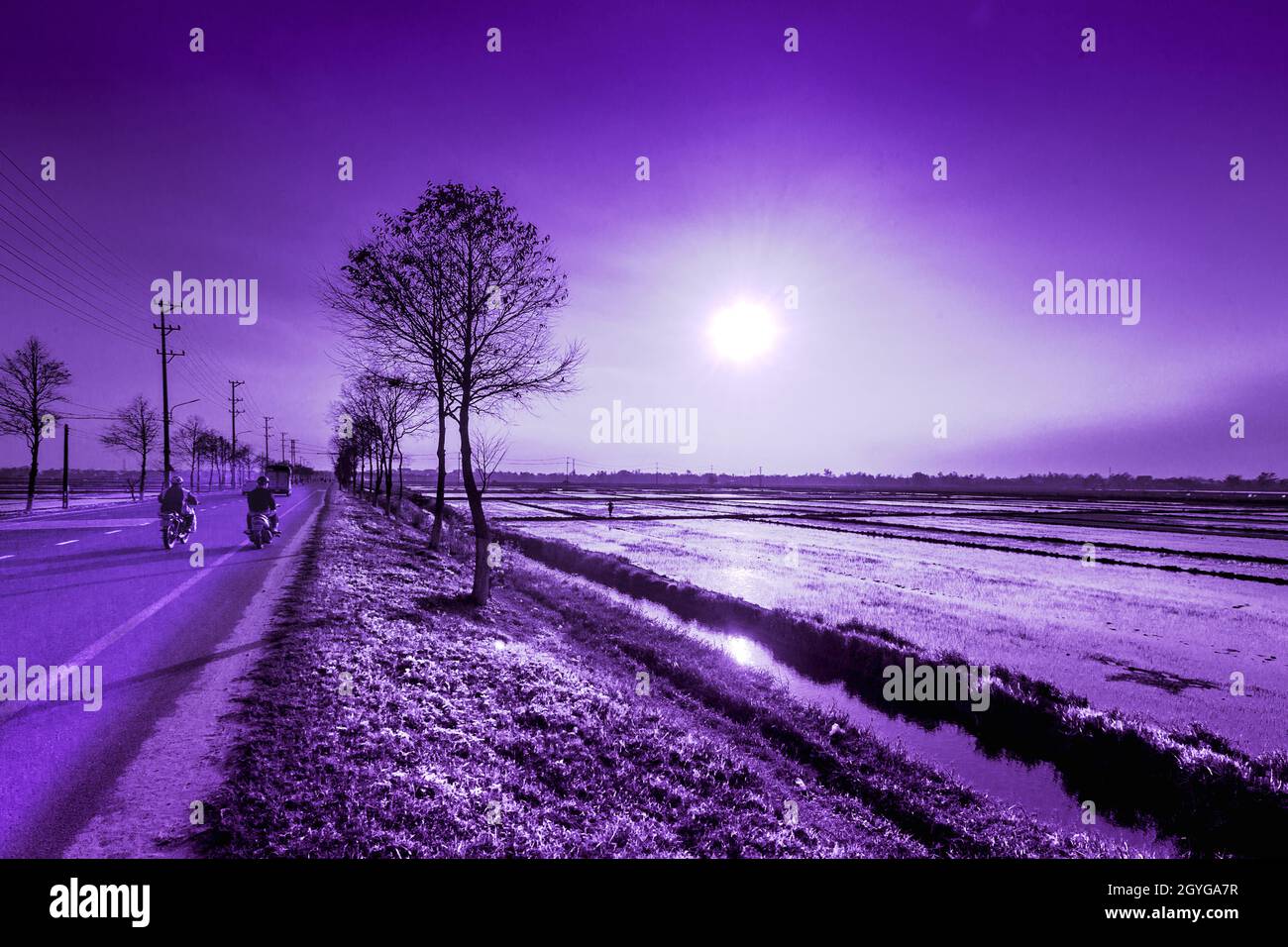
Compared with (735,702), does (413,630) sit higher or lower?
higher

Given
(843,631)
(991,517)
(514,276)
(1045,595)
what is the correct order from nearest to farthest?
(843,631), (514,276), (1045,595), (991,517)

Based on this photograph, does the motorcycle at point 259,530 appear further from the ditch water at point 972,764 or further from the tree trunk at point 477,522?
the ditch water at point 972,764

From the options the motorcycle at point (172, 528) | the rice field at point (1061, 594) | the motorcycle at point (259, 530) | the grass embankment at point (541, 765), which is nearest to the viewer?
the grass embankment at point (541, 765)

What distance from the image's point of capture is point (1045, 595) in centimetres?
1908

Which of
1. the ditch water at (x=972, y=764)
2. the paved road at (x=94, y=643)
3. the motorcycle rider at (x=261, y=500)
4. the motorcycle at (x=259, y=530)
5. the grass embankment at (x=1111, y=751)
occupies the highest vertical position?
the motorcycle rider at (x=261, y=500)

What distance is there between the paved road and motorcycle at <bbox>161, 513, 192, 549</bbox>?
1.06 feet

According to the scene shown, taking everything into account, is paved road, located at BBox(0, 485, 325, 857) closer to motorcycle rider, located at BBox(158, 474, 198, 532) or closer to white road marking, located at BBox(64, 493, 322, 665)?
white road marking, located at BBox(64, 493, 322, 665)

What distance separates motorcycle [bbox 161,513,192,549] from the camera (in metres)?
17.7

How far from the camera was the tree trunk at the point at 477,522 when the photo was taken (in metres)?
13.8

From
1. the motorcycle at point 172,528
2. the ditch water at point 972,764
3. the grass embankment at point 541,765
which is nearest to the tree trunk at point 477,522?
the grass embankment at point 541,765

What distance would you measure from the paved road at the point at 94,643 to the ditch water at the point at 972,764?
9.17m
